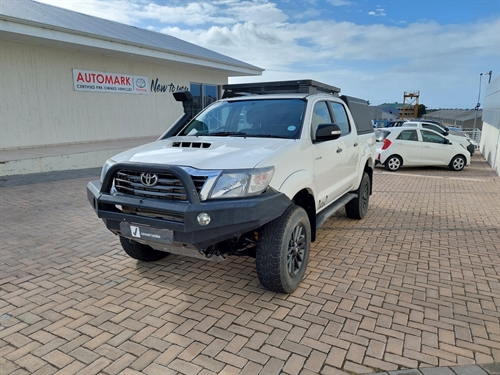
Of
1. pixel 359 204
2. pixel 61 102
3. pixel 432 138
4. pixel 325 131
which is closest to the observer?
pixel 325 131

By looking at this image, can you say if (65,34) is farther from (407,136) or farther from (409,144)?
(409,144)

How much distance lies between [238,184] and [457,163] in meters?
12.4

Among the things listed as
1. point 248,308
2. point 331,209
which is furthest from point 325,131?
point 248,308

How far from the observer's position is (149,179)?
3.04m

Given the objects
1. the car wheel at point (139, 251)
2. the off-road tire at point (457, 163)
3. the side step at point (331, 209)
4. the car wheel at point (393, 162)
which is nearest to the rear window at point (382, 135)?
the car wheel at point (393, 162)

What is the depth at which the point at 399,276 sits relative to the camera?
395cm

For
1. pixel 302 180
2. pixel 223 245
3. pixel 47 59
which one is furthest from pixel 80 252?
pixel 47 59

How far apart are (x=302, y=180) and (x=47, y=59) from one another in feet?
34.8

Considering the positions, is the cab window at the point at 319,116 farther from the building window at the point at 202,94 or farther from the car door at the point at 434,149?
the building window at the point at 202,94

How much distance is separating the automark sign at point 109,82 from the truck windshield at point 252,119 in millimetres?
9043

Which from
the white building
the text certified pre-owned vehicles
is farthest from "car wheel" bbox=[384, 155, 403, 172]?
the white building

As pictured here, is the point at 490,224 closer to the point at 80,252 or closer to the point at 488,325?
the point at 488,325

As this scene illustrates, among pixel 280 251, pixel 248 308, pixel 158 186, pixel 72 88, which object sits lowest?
pixel 248 308

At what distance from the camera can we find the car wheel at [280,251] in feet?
10.5
